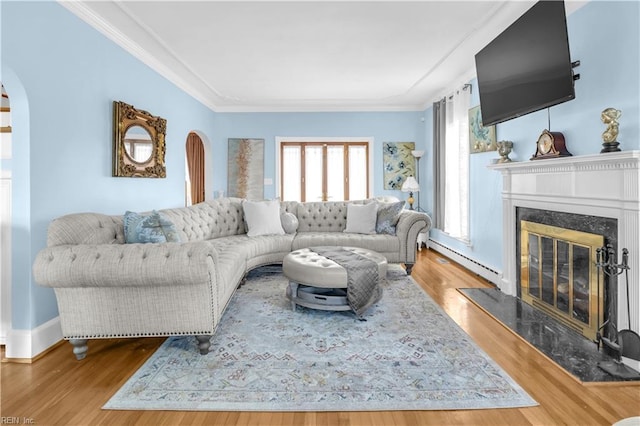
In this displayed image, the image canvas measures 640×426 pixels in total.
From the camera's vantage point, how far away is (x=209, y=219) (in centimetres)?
414

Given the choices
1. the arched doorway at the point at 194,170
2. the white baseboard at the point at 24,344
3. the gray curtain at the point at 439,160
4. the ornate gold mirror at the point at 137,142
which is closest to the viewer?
the white baseboard at the point at 24,344

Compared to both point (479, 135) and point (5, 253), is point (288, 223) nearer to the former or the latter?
point (479, 135)

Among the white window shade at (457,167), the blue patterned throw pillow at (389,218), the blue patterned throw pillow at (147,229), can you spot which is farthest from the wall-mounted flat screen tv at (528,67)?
the blue patterned throw pillow at (147,229)

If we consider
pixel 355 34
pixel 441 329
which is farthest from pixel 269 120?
pixel 441 329

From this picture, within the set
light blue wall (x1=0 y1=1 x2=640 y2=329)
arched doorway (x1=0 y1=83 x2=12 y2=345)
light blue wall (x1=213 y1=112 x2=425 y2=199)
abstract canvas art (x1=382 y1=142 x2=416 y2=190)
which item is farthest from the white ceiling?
arched doorway (x1=0 y1=83 x2=12 y2=345)

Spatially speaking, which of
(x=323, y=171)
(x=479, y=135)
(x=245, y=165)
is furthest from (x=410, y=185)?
(x=245, y=165)

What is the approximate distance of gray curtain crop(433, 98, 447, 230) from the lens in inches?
214

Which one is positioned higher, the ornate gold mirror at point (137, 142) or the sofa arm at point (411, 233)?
the ornate gold mirror at point (137, 142)

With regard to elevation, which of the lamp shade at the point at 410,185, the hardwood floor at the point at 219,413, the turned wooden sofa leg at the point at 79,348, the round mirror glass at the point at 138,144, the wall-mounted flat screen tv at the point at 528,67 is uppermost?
the wall-mounted flat screen tv at the point at 528,67

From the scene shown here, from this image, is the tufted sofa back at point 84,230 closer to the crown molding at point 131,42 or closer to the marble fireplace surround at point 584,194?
the crown molding at point 131,42

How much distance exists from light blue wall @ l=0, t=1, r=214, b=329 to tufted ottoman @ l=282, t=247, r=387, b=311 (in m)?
1.81

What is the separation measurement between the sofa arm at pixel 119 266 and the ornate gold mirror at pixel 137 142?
1.47 m

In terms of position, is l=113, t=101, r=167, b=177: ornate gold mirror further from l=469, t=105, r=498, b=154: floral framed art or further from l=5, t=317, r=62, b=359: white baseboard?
l=469, t=105, r=498, b=154: floral framed art

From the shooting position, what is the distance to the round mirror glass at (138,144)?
137 inches
